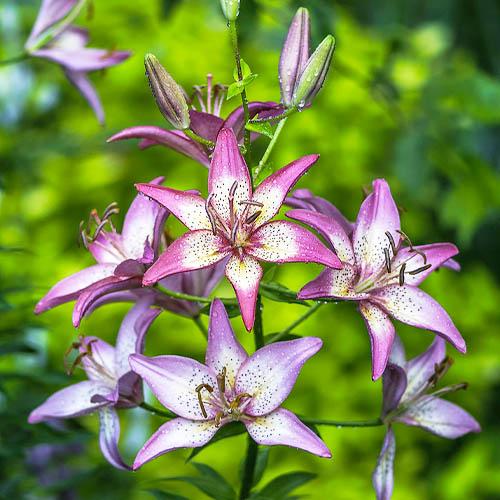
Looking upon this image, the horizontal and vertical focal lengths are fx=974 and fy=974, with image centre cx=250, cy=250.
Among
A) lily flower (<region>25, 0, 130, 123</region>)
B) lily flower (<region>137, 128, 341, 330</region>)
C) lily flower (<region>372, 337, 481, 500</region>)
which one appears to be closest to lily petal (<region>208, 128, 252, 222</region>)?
lily flower (<region>137, 128, 341, 330</region>)

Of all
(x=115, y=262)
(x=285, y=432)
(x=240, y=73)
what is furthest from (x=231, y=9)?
(x=285, y=432)

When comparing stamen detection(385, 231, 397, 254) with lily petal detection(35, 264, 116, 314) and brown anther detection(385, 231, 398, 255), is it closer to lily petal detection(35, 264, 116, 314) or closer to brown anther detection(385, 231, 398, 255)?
brown anther detection(385, 231, 398, 255)

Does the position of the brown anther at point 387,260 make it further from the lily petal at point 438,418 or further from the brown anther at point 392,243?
the lily petal at point 438,418

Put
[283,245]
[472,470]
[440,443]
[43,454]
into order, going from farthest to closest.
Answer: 1. [440,443]
2. [472,470]
3. [43,454]
4. [283,245]

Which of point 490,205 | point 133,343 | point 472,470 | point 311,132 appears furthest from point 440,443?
point 133,343

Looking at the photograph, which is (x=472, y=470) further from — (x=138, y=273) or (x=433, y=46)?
(x=138, y=273)

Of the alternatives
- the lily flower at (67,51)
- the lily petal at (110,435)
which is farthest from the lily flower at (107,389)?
the lily flower at (67,51)
